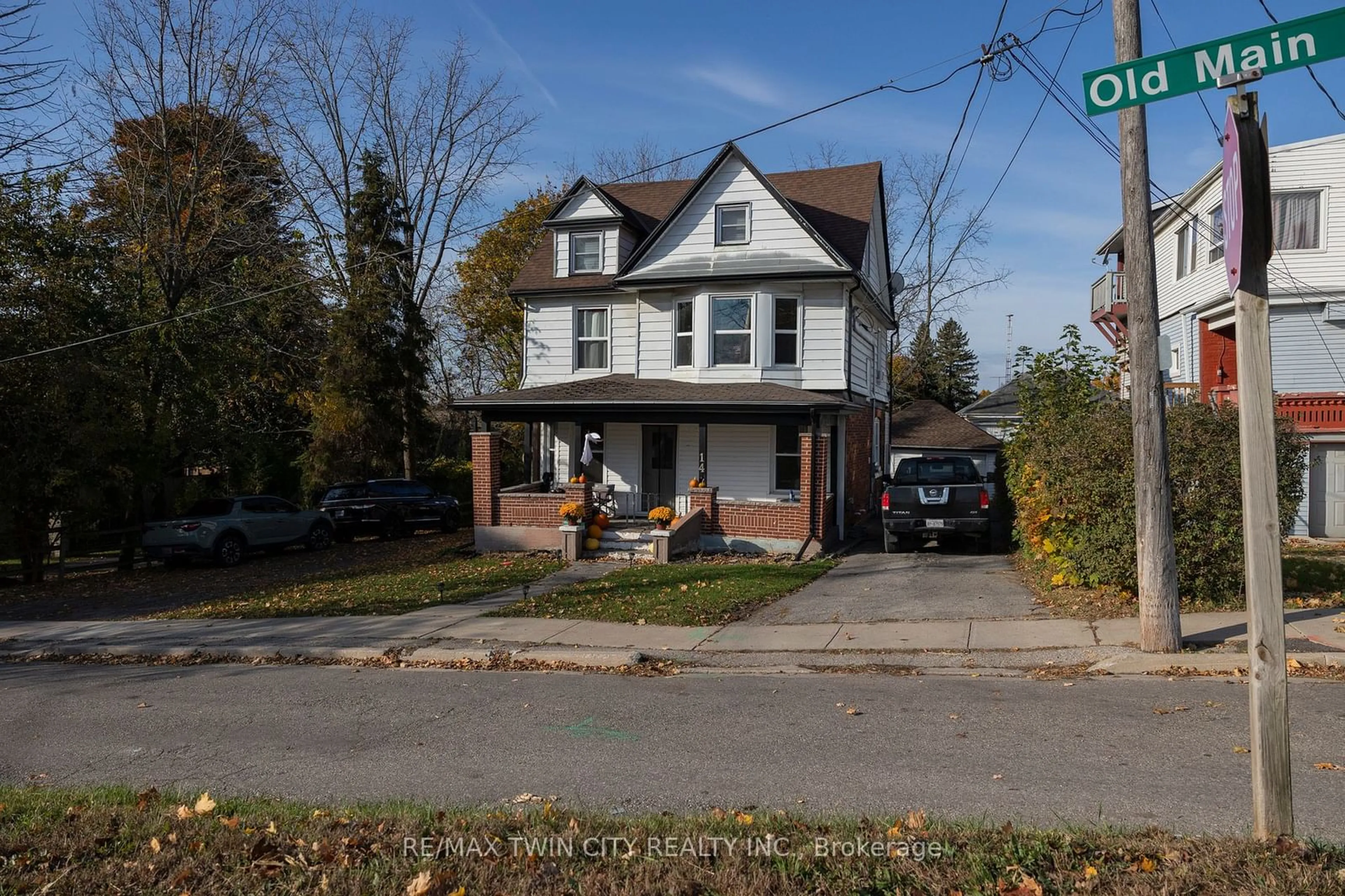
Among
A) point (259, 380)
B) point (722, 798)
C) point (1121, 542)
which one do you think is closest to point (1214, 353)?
point (1121, 542)

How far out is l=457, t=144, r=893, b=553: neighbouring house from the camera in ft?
61.1

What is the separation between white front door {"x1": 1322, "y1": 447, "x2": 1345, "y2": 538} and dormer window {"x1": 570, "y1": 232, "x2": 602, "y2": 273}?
1619cm

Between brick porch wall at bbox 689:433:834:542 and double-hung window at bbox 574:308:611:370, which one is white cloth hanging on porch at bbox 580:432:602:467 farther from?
brick porch wall at bbox 689:433:834:542

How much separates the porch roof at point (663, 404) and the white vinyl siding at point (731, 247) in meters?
2.55

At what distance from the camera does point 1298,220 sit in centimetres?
2147

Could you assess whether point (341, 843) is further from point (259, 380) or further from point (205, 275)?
point (259, 380)

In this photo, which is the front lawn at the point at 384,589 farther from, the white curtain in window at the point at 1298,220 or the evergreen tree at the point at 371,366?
the white curtain in window at the point at 1298,220

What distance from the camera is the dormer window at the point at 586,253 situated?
2277 centimetres

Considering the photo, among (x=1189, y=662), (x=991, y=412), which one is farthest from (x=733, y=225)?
(x=991, y=412)

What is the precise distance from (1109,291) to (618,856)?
101ft

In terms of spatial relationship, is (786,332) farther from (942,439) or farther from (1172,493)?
(942,439)

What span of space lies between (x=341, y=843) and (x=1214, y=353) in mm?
25268

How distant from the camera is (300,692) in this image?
891 cm

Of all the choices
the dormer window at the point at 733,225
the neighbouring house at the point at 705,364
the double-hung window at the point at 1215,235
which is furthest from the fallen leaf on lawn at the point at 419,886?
the double-hung window at the point at 1215,235
